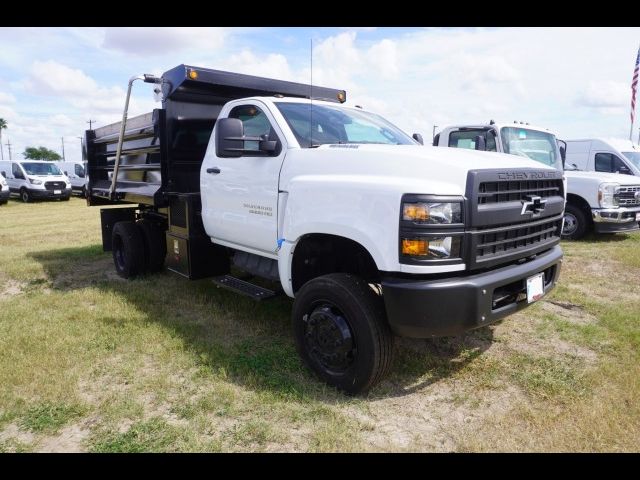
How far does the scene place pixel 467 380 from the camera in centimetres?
354

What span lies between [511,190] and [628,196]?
24.1ft

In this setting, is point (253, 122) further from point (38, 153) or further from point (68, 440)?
point (38, 153)

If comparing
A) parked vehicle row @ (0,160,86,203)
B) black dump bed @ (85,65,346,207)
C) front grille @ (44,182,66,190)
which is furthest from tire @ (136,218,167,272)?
front grille @ (44,182,66,190)

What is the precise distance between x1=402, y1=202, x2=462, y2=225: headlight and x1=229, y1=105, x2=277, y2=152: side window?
1.62m

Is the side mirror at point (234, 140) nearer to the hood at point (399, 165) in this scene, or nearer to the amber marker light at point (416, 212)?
the hood at point (399, 165)

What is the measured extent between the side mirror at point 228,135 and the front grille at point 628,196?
314 inches

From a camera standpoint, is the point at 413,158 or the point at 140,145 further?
the point at 140,145

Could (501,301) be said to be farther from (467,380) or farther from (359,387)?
(359,387)

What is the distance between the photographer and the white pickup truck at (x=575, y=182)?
7867 mm

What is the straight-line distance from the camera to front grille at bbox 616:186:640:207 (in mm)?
8852

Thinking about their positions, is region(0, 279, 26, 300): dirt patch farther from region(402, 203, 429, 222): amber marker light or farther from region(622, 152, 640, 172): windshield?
region(622, 152, 640, 172): windshield

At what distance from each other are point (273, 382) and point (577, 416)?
6.61 ft

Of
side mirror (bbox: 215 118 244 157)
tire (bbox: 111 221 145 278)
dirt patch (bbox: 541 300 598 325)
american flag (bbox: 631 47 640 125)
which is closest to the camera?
side mirror (bbox: 215 118 244 157)
